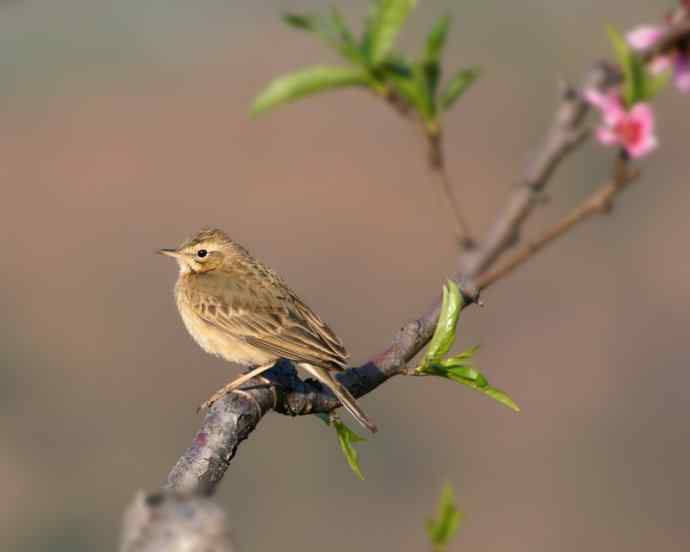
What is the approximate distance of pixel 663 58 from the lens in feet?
11.3

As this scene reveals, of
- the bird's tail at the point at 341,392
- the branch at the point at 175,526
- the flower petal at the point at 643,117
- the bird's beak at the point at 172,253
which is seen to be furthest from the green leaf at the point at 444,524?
the bird's beak at the point at 172,253

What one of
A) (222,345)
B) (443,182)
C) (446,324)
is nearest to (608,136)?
(443,182)

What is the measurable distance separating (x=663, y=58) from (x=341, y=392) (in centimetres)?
323

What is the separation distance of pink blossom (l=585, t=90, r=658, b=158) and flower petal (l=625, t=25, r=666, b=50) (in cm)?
16

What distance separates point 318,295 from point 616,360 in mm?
10744

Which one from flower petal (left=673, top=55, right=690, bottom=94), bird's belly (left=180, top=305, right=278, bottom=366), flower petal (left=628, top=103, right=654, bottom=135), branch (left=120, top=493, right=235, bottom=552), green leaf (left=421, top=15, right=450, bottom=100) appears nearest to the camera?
→ branch (left=120, top=493, right=235, bottom=552)

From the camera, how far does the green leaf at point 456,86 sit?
4023 mm

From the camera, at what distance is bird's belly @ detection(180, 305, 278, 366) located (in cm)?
901

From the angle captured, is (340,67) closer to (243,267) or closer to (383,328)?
(243,267)

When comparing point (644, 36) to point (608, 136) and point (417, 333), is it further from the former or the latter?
point (417, 333)

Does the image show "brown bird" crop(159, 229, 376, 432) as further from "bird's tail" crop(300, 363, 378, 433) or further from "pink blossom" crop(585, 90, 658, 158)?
"pink blossom" crop(585, 90, 658, 158)

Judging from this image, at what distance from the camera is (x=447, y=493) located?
3.10 metres

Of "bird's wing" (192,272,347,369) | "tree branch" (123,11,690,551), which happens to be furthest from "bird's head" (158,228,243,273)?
"tree branch" (123,11,690,551)

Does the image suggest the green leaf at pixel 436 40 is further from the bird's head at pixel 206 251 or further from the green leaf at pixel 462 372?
the bird's head at pixel 206 251
